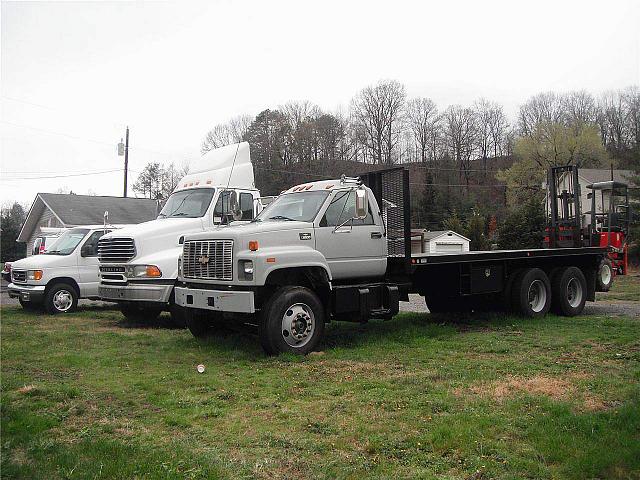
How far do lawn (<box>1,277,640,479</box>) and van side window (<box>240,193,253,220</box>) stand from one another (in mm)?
3041

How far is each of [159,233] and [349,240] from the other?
4.25 m

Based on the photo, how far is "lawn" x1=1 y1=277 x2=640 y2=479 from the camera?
15.1ft

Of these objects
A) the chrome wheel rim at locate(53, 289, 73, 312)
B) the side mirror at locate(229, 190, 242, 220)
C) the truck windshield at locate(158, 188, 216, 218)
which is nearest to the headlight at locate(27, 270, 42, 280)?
Answer: the chrome wheel rim at locate(53, 289, 73, 312)

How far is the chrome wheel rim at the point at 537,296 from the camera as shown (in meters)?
12.6

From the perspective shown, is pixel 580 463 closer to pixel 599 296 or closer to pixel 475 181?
pixel 599 296

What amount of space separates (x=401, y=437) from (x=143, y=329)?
8136mm

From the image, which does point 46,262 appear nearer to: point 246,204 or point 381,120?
point 246,204

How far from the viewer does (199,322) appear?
10.4 m

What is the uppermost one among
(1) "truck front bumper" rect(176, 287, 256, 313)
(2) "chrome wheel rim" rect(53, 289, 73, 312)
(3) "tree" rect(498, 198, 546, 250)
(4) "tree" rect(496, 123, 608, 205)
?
(4) "tree" rect(496, 123, 608, 205)

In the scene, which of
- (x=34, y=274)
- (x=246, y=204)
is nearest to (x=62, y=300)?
(x=34, y=274)

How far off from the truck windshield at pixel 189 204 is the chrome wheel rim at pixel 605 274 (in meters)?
8.91

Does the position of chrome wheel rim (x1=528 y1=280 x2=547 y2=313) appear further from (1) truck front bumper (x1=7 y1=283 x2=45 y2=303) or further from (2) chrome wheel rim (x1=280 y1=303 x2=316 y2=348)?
(1) truck front bumper (x1=7 y1=283 x2=45 y2=303)

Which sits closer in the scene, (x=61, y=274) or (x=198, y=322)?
(x=198, y=322)

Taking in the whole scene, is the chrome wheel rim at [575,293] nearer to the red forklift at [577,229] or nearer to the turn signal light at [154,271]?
the red forklift at [577,229]
